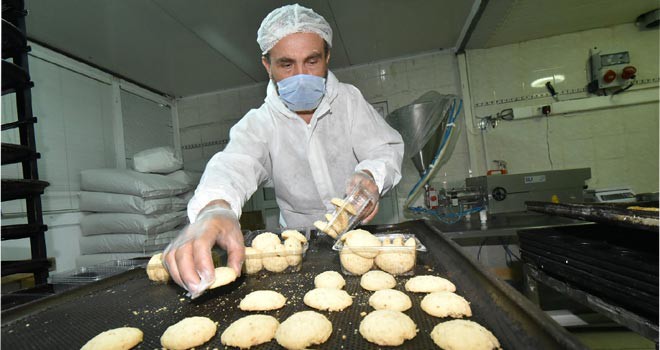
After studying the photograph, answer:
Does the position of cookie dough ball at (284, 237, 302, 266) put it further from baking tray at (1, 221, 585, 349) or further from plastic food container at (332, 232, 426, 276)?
plastic food container at (332, 232, 426, 276)

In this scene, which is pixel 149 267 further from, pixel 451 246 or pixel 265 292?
pixel 451 246

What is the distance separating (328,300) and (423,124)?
2.22 m

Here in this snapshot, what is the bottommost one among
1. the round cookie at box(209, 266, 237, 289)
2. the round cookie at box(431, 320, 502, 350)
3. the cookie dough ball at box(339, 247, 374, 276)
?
the round cookie at box(431, 320, 502, 350)

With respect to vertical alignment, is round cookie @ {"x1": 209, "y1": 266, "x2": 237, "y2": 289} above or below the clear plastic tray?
above

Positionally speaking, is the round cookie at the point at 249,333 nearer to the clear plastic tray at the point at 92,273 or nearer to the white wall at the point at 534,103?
the clear plastic tray at the point at 92,273

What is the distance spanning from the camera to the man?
1.51 metres

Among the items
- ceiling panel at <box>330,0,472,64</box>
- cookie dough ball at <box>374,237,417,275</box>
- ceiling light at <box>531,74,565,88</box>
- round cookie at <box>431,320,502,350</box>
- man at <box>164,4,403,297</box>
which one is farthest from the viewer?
ceiling light at <box>531,74,565,88</box>

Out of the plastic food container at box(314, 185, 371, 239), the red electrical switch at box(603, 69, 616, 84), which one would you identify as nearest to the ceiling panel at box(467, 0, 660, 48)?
the red electrical switch at box(603, 69, 616, 84)

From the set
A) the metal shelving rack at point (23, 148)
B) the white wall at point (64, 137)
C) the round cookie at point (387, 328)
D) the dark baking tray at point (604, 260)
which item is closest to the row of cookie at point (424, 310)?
the round cookie at point (387, 328)

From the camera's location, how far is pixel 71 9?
7.01 ft

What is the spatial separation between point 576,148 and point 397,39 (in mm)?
2267

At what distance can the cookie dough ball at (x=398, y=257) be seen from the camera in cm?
102

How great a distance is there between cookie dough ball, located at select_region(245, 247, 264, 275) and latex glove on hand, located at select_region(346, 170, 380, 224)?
19.4 inches

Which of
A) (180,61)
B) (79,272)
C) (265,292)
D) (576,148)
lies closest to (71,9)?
(180,61)
